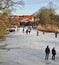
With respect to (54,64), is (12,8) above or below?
above

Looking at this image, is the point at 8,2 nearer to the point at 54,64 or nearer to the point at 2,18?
the point at 2,18

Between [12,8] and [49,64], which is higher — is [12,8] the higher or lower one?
the higher one

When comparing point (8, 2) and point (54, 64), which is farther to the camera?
point (54, 64)

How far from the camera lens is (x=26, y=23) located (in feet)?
517

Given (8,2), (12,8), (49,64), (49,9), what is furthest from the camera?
(49,9)

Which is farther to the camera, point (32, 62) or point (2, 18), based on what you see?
point (32, 62)

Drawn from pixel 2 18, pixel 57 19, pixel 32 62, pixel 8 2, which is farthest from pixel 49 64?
pixel 57 19

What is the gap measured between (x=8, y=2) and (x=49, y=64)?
20.6 feet

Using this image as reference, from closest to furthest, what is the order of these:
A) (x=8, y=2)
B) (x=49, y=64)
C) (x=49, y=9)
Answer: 1. (x=8, y=2)
2. (x=49, y=64)
3. (x=49, y=9)

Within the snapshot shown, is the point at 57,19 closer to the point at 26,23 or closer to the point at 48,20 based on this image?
the point at 48,20

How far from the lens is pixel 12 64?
2216cm

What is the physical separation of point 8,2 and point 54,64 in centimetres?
651

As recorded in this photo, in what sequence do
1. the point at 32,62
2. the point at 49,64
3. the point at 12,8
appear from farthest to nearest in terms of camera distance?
1. the point at 32,62
2. the point at 49,64
3. the point at 12,8

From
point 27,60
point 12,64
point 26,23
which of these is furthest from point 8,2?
point 26,23
